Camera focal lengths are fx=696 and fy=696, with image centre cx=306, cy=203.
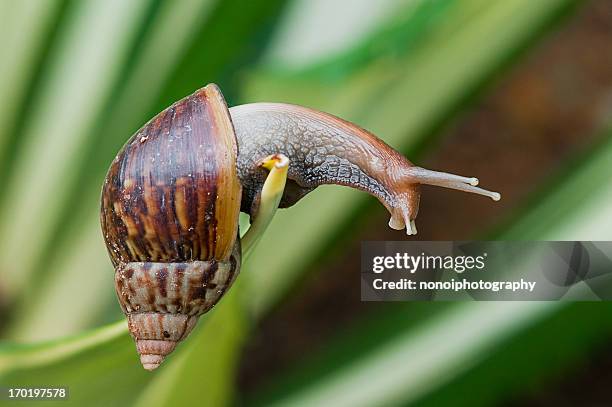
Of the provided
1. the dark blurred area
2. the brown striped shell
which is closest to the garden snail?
the brown striped shell

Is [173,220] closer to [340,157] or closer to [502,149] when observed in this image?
[340,157]

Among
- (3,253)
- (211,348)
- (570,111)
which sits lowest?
(211,348)

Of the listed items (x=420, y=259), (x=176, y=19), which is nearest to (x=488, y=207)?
(x=420, y=259)

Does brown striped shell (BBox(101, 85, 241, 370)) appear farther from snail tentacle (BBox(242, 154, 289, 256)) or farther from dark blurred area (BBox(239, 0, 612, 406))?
dark blurred area (BBox(239, 0, 612, 406))

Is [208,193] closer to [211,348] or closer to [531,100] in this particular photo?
[211,348]

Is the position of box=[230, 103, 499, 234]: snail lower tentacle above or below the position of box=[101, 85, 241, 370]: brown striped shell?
above

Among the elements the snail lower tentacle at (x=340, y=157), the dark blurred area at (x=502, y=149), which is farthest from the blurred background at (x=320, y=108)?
the dark blurred area at (x=502, y=149)

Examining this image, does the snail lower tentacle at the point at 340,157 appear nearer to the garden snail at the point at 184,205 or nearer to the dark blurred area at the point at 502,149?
the garden snail at the point at 184,205
